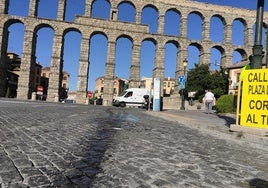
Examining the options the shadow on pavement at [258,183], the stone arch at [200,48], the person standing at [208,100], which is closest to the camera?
the shadow on pavement at [258,183]

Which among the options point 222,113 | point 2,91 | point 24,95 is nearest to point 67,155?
point 222,113

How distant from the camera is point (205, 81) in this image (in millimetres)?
47625

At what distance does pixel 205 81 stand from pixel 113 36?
17820mm

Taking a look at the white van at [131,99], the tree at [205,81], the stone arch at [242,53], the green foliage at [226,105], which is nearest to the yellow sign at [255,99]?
the green foliage at [226,105]

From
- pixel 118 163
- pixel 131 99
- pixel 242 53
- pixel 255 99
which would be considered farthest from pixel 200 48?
pixel 118 163

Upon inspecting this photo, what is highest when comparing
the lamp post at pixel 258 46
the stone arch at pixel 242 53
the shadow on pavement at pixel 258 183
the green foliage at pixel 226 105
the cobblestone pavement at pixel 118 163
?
the stone arch at pixel 242 53

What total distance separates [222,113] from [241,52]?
3968 cm

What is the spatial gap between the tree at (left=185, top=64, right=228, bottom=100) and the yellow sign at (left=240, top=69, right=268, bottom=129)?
127 feet

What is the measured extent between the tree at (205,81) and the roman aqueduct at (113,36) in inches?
161

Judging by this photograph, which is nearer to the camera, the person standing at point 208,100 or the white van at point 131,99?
the person standing at point 208,100

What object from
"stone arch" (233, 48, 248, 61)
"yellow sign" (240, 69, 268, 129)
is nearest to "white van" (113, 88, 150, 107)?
"stone arch" (233, 48, 248, 61)

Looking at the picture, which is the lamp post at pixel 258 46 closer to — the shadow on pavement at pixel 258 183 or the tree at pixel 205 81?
the shadow on pavement at pixel 258 183

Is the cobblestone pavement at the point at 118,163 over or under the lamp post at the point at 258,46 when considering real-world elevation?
under

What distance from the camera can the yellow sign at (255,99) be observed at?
8.48 metres
